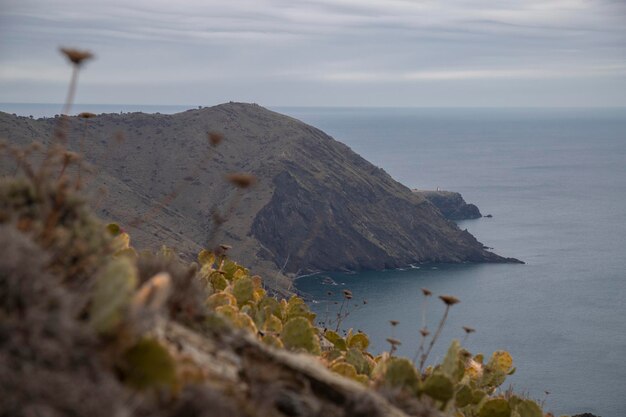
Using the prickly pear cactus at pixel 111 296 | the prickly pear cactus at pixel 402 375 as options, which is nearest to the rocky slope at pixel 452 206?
the prickly pear cactus at pixel 402 375

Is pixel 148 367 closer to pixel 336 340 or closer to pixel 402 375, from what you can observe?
pixel 402 375

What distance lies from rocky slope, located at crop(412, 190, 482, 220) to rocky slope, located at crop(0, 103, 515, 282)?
52.0ft

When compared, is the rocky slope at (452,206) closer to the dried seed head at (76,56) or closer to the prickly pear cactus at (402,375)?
the prickly pear cactus at (402,375)

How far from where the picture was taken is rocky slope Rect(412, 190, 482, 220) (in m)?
145

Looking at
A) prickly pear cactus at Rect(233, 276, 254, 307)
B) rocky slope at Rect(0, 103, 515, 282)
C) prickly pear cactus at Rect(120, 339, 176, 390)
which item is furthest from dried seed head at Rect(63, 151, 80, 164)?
rocky slope at Rect(0, 103, 515, 282)

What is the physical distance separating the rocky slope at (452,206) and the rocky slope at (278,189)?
15.9 meters

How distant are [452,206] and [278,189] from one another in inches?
1697

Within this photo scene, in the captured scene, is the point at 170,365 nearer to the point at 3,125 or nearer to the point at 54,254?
the point at 54,254

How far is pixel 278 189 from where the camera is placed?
120 meters

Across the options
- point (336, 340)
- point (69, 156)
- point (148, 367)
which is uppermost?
point (69, 156)

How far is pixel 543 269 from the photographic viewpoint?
96438 mm

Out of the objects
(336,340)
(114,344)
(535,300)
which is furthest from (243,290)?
(535,300)

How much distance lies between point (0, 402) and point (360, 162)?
13519 centimetres

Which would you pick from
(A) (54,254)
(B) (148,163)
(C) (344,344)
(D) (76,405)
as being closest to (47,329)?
(D) (76,405)
